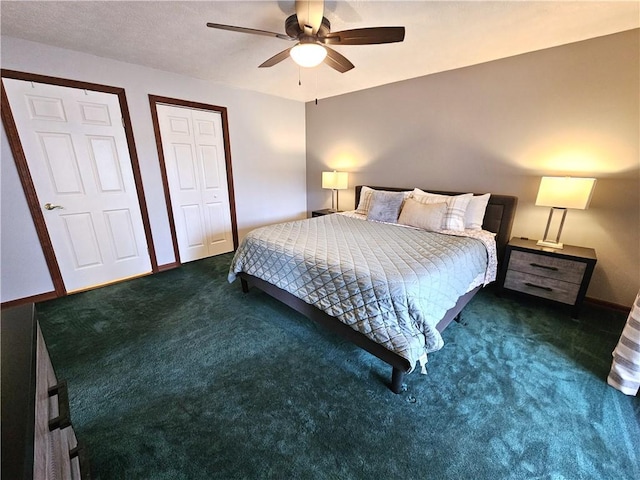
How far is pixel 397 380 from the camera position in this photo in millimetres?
1570

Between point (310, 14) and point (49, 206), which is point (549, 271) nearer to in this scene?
point (310, 14)

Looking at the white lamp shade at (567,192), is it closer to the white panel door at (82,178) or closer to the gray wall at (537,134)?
the gray wall at (537,134)

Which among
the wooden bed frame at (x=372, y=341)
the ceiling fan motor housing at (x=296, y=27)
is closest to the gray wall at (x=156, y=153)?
the wooden bed frame at (x=372, y=341)

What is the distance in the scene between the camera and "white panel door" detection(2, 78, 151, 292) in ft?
7.98

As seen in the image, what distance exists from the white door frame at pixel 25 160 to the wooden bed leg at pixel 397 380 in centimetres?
325

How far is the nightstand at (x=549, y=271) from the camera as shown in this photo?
223 centimetres

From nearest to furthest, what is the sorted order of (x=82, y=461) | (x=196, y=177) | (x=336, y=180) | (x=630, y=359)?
1. (x=82, y=461)
2. (x=630, y=359)
3. (x=196, y=177)
4. (x=336, y=180)

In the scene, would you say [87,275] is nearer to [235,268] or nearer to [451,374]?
[235,268]

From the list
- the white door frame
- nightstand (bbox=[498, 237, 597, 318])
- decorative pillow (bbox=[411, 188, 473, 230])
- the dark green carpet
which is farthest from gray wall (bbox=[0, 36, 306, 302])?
nightstand (bbox=[498, 237, 597, 318])

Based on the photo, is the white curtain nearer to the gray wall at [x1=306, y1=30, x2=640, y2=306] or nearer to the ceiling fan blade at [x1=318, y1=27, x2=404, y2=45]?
the gray wall at [x1=306, y1=30, x2=640, y2=306]

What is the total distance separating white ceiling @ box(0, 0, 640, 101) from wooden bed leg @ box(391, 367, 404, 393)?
8.10 ft

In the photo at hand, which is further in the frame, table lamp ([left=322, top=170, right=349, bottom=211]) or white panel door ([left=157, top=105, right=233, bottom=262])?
table lamp ([left=322, top=170, right=349, bottom=211])

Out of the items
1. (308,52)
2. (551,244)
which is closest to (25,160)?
(308,52)

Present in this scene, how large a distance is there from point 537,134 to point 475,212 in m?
0.93
